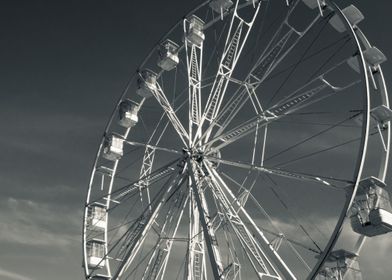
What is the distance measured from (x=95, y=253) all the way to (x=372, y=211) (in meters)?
12.9

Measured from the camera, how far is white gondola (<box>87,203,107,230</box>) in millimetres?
22734

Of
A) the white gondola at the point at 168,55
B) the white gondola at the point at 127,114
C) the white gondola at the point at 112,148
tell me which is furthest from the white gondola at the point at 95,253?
the white gondola at the point at 168,55

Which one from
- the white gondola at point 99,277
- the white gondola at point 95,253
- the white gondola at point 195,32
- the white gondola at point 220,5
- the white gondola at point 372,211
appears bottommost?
the white gondola at point 372,211

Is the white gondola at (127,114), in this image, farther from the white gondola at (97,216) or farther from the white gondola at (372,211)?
the white gondola at (372,211)

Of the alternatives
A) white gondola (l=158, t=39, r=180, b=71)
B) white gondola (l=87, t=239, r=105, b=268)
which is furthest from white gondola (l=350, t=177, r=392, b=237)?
white gondola (l=87, t=239, r=105, b=268)

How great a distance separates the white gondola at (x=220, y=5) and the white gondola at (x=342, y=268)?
12.1m

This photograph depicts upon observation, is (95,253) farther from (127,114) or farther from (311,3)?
(311,3)

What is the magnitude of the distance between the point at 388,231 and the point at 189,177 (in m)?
7.24

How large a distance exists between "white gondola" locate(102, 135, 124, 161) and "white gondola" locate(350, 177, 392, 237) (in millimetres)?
12913

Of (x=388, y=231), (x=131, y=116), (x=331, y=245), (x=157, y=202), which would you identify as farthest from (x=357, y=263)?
(x=131, y=116)

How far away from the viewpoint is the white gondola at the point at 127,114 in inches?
Result: 945

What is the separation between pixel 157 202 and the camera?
1808cm

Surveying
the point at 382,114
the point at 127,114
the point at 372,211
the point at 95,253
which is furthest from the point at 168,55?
the point at 372,211

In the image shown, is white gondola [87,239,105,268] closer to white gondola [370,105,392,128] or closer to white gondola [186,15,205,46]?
white gondola [186,15,205,46]
